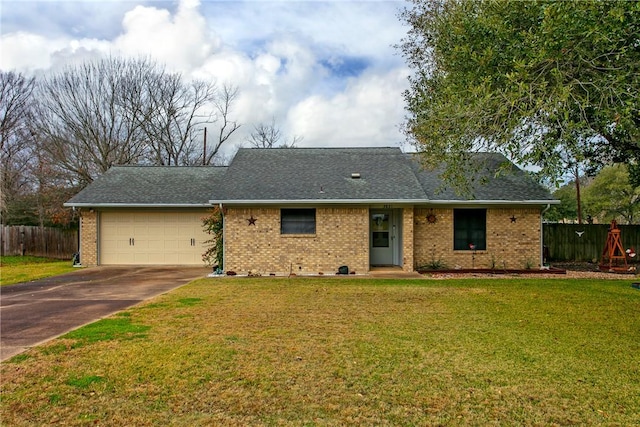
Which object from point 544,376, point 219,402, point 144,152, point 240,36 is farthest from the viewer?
point 144,152

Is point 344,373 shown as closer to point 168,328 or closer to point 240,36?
point 168,328

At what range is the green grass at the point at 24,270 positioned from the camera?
13.0 m

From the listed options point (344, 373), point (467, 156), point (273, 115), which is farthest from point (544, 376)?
point (273, 115)

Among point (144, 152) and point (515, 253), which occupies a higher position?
point (144, 152)

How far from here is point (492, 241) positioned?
14430 mm

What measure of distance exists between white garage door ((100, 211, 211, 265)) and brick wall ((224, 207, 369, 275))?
11.3 feet

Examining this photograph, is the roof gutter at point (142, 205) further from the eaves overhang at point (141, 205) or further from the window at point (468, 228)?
the window at point (468, 228)

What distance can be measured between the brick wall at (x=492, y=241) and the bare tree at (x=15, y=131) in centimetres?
2325

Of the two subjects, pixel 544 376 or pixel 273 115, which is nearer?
pixel 544 376

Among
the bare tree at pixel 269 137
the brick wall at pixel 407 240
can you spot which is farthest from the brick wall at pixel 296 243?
the bare tree at pixel 269 137

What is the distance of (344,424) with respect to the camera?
11.4 feet

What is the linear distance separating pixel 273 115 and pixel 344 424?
3215 centimetres

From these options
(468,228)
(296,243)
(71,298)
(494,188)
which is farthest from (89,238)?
(494,188)

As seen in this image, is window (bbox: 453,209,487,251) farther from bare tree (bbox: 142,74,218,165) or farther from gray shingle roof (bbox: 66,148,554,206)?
bare tree (bbox: 142,74,218,165)
